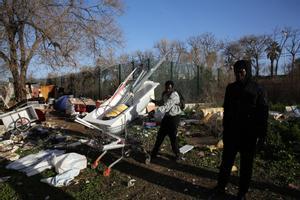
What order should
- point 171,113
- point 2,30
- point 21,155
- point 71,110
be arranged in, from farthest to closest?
point 2,30 < point 71,110 < point 21,155 < point 171,113

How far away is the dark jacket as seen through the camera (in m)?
3.83

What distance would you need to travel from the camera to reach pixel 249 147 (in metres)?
3.98

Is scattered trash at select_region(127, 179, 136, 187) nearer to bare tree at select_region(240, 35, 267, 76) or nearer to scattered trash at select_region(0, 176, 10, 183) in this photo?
scattered trash at select_region(0, 176, 10, 183)

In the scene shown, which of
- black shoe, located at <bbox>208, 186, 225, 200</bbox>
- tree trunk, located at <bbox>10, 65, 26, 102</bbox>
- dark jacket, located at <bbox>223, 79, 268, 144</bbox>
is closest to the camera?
dark jacket, located at <bbox>223, 79, 268, 144</bbox>

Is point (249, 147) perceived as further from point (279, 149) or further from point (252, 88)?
point (279, 149)

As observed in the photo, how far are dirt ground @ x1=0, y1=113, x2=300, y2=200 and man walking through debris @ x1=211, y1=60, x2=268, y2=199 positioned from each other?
68 centimetres

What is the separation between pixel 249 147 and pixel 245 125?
30cm

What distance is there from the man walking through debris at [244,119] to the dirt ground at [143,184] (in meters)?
0.68

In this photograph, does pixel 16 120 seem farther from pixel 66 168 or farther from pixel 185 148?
pixel 185 148

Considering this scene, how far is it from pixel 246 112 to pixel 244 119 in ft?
0.33

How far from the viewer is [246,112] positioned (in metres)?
3.94

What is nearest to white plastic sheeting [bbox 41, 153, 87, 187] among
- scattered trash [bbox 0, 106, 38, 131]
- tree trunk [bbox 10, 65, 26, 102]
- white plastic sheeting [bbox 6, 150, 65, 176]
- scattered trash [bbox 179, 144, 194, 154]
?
white plastic sheeting [bbox 6, 150, 65, 176]

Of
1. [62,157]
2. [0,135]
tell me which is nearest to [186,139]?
[62,157]

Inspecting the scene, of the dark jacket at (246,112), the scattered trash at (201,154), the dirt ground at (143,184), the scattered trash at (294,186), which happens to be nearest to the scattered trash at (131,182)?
the dirt ground at (143,184)
